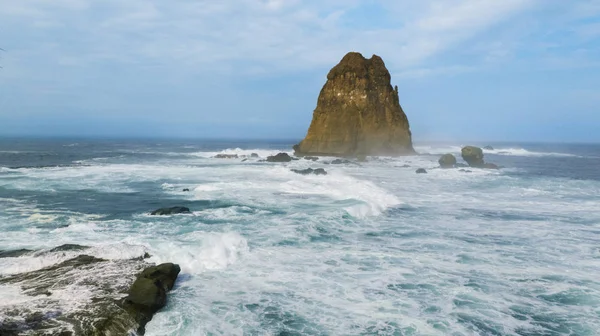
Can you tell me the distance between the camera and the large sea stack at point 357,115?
6744 cm

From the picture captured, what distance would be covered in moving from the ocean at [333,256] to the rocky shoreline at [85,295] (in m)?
0.09

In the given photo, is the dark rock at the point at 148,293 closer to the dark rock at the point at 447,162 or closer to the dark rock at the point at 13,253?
the dark rock at the point at 13,253

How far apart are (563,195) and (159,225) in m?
28.2

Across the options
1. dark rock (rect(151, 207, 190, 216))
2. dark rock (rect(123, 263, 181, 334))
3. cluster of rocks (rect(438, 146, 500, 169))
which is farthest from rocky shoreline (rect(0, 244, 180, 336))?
cluster of rocks (rect(438, 146, 500, 169))

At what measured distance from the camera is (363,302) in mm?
10078

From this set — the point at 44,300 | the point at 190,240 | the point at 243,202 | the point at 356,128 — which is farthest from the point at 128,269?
the point at 356,128

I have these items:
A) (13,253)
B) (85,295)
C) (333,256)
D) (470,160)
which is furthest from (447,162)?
(85,295)

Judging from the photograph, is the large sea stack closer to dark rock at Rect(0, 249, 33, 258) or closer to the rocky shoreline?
dark rock at Rect(0, 249, 33, 258)

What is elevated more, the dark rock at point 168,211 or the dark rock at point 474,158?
the dark rock at point 474,158

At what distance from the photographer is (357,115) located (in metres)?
67.8

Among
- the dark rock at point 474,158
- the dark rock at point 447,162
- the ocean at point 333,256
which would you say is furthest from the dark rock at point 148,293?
the dark rock at point 474,158

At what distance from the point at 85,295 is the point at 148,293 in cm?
136

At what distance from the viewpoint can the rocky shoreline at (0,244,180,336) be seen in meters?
7.87

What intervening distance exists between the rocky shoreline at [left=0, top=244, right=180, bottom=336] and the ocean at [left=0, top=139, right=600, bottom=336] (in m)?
0.09
